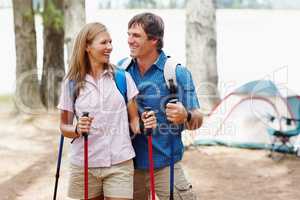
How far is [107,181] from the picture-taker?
8.68 feet

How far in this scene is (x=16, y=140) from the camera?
7.62 metres

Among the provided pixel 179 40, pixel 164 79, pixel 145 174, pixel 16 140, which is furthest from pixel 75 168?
pixel 179 40

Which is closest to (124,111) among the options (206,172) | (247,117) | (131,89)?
(131,89)

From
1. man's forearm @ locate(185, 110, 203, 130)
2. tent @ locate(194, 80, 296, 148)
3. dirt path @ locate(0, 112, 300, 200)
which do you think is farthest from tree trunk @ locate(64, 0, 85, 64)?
man's forearm @ locate(185, 110, 203, 130)

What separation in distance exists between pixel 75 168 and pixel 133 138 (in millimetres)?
333

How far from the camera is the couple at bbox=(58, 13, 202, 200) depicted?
103 inches

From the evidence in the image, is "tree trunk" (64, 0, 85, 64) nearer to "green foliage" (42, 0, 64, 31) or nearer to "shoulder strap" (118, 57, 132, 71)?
"green foliage" (42, 0, 64, 31)

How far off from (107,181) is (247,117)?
4.49m

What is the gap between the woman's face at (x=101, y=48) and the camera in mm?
2639

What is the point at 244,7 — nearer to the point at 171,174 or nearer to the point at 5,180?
the point at 5,180

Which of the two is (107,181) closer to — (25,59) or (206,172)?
(206,172)

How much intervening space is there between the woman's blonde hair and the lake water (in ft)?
21.6

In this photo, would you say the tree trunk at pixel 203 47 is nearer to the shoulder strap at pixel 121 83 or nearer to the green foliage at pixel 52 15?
the green foliage at pixel 52 15

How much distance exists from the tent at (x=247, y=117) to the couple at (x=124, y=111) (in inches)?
162
